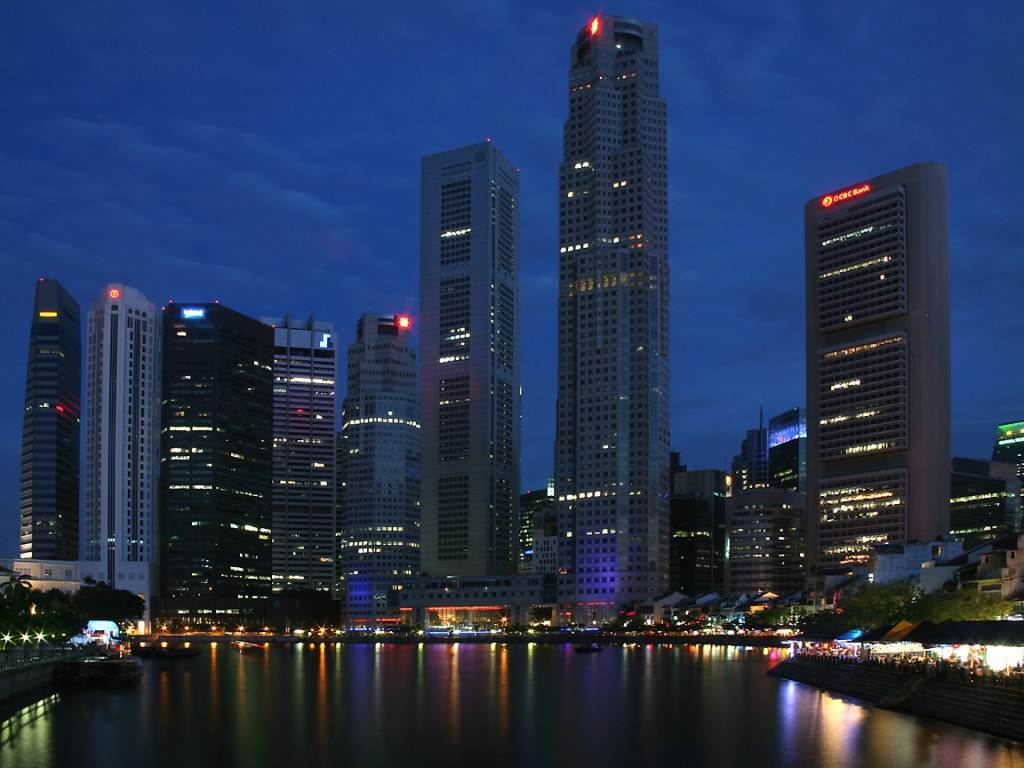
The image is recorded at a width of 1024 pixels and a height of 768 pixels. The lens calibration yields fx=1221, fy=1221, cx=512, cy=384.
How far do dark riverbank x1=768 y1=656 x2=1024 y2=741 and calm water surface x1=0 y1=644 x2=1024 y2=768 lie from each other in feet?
4.92

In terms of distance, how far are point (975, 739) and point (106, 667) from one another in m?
87.4

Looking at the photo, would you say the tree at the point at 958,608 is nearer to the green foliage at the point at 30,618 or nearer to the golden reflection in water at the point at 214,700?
the golden reflection in water at the point at 214,700

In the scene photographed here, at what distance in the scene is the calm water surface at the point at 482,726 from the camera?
6519cm

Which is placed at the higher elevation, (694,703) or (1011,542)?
(1011,542)

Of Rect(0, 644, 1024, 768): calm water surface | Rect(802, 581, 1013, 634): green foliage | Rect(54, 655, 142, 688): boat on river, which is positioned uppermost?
Rect(802, 581, 1013, 634): green foliage

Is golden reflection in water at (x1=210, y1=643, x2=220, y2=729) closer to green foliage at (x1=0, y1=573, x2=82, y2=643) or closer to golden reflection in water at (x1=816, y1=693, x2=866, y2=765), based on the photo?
green foliage at (x1=0, y1=573, x2=82, y2=643)

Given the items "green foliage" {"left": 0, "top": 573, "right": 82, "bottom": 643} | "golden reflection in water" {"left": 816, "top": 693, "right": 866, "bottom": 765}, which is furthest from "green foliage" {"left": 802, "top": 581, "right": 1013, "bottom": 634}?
"green foliage" {"left": 0, "top": 573, "right": 82, "bottom": 643}

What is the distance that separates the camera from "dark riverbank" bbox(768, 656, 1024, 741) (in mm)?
69000

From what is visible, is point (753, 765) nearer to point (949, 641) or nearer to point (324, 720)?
point (949, 641)

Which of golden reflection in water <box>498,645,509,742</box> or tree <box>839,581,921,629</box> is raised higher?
tree <box>839,581,921,629</box>

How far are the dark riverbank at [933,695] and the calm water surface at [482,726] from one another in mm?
1500

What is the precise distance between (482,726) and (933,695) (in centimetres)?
2990

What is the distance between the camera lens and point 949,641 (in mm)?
83312

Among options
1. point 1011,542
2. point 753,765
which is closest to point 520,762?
point 753,765
